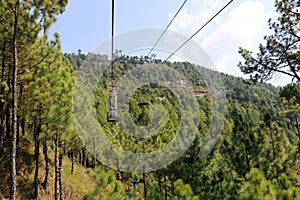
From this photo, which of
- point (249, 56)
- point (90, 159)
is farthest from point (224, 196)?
point (90, 159)

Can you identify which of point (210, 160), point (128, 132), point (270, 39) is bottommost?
point (210, 160)

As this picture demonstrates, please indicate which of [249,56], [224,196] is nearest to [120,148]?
[224,196]

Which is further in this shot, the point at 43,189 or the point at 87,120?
the point at 87,120

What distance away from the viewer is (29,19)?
6.85 metres

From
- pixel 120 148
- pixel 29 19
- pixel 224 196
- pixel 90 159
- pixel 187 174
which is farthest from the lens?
pixel 90 159

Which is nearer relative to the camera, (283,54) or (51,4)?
(51,4)

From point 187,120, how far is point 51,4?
11295mm

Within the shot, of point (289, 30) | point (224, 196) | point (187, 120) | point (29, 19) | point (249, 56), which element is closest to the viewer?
point (29, 19)

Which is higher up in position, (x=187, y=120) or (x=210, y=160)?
(x=187, y=120)

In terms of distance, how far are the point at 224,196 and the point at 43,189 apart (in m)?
6.92

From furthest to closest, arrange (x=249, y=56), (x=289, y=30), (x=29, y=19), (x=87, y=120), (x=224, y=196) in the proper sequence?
(x=87, y=120), (x=224, y=196), (x=249, y=56), (x=289, y=30), (x=29, y=19)

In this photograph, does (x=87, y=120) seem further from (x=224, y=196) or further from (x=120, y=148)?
(x=224, y=196)

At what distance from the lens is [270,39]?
311 inches

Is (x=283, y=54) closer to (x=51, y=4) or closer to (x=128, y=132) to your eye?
(x=51, y=4)
